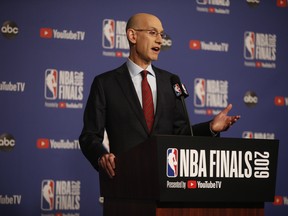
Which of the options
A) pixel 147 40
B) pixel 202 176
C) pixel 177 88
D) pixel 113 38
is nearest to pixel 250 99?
pixel 113 38

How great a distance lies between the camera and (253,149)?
2.24 m

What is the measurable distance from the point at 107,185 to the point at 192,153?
73 centimetres

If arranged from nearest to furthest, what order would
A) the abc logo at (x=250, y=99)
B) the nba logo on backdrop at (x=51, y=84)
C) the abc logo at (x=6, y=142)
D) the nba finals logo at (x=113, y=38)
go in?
the abc logo at (x=6, y=142)
the nba logo on backdrop at (x=51, y=84)
the nba finals logo at (x=113, y=38)
the abc logo at (x=250, y=99)

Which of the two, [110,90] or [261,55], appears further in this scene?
[261,55]

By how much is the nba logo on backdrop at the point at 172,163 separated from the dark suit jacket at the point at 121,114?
31.6 inches

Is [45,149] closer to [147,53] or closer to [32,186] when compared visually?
[32,186]

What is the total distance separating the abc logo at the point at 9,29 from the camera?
463cm

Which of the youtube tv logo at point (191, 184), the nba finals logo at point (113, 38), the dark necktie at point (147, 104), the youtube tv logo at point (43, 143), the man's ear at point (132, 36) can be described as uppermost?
the nba finals logo at point (113, 38)

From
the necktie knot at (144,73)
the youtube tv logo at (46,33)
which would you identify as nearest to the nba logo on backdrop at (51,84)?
the youtube tv logo at (46,33)

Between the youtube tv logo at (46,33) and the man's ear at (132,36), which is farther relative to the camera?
the youtube tv logo at (46,33)

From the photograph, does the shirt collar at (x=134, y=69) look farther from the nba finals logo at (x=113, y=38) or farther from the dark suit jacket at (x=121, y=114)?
the nba finals logo at (x=113, y=38)

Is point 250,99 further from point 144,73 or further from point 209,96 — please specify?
point 144,73

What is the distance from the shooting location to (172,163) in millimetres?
2121

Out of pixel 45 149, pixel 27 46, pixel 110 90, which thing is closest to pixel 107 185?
pixel 110 90
